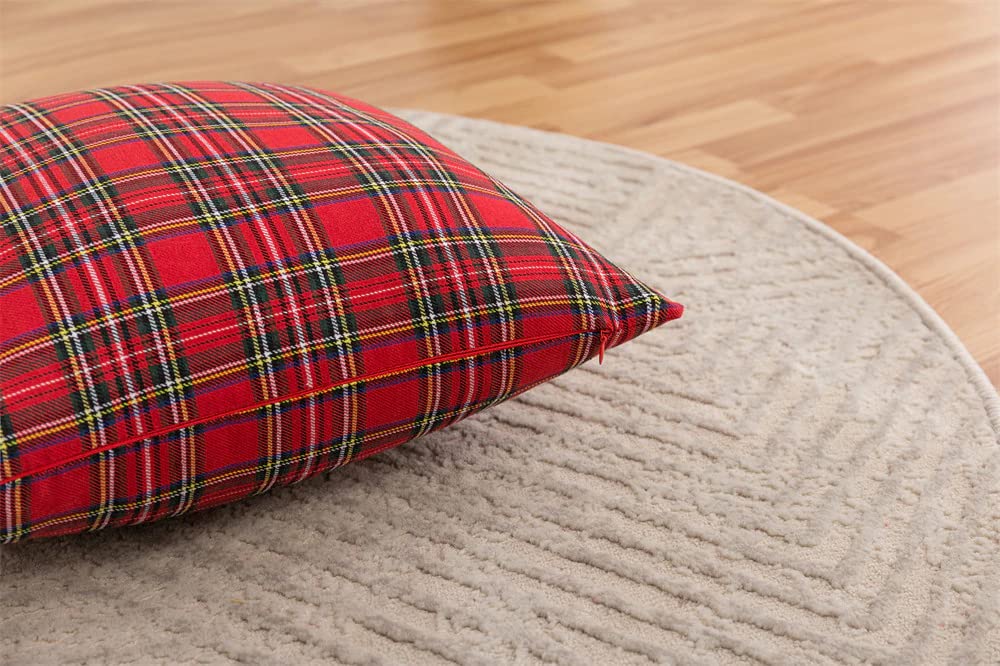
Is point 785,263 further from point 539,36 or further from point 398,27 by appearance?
point 398,27

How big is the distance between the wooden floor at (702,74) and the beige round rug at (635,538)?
0.25m

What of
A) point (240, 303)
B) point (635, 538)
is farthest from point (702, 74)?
point (240, 303)

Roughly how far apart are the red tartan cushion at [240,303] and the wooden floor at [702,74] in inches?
23.5

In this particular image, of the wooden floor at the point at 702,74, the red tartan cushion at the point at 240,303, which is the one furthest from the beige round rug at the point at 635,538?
the wooden floor at the point at 702,74

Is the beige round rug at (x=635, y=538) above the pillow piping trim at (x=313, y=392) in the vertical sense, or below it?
below

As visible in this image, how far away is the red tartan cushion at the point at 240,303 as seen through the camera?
77 centimetres

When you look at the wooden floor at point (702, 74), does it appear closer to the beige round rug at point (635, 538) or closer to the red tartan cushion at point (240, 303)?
the beige round rug at point (635, 538)

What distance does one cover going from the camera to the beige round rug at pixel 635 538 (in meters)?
0.82

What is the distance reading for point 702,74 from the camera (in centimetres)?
198

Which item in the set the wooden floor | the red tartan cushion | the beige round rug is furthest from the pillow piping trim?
the wooden floor

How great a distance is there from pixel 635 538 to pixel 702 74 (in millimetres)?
1254

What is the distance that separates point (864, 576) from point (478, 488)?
319 millimetres

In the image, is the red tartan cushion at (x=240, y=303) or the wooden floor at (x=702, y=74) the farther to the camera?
the wooden floor at (x=702, y=74)

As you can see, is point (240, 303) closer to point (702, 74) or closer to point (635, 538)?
point (635, 538)
